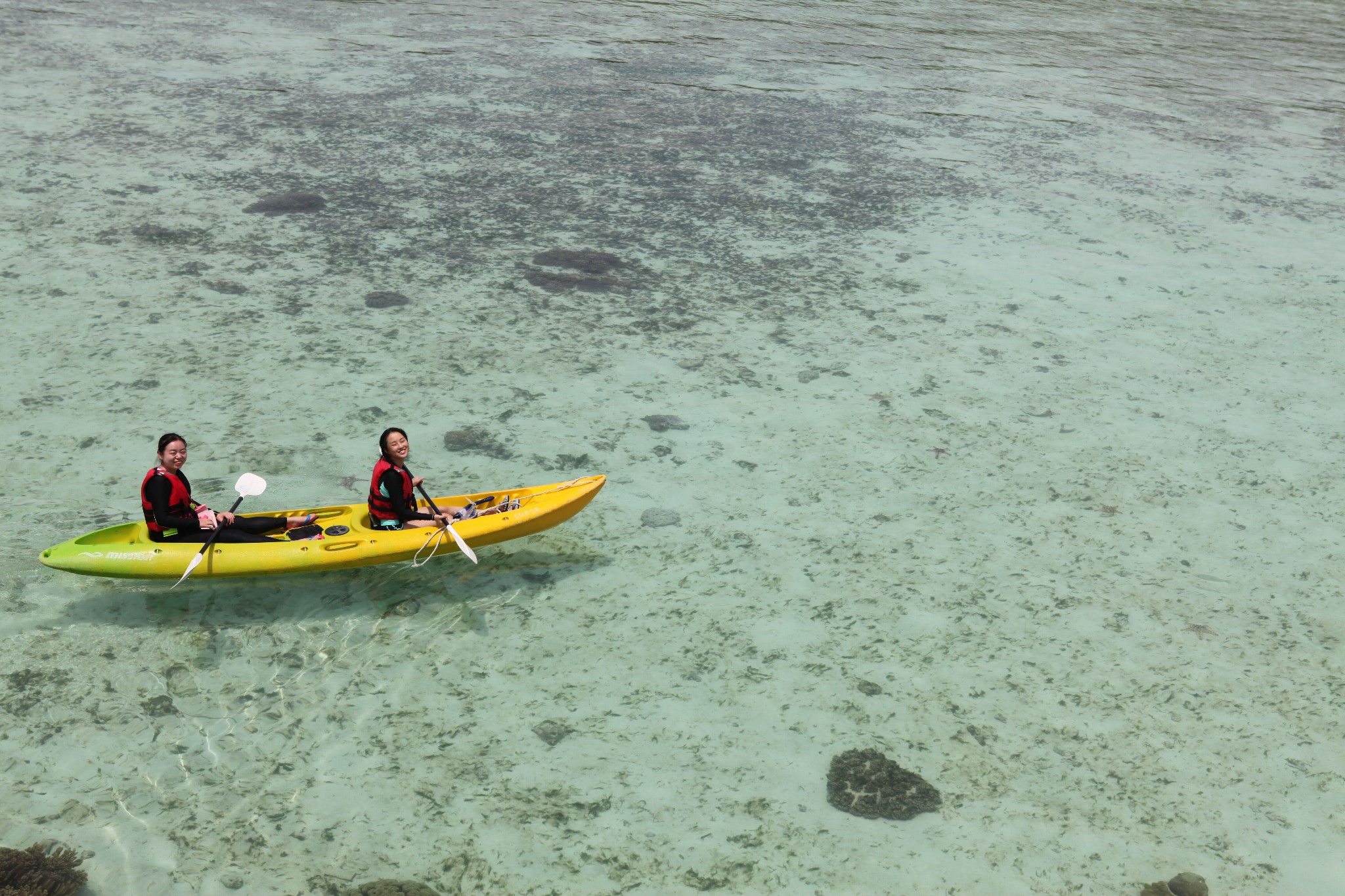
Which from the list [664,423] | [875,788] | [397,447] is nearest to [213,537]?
[397,447]

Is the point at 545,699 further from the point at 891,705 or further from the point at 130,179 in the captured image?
the point at 130,179

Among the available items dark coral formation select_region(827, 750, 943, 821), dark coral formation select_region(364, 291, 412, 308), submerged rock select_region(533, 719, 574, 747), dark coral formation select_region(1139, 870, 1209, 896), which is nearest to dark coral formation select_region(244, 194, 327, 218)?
dark coral formation select_region(364, 291, 412, 308)

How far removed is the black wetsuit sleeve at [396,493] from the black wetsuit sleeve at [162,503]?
68cm

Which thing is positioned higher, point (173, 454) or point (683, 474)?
point (173, 454)

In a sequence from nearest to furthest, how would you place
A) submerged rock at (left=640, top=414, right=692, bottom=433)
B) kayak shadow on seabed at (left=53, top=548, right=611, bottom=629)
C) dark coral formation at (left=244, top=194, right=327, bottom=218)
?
1. kayak shadow on seabed at (left=53, top=548, right=611, bottom=629)
2. submerged rock at (left=640, top=414, right=692, bottom=433)
3. dark coral formation at (left=244, top=194, right=327, bottom=218)

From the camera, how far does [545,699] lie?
380cm

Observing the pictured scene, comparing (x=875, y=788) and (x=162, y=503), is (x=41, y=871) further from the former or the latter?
(x=875, y=788)

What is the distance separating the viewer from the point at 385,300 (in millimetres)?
6281

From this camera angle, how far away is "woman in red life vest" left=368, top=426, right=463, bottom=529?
4203 millimetres

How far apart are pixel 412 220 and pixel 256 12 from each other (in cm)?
564

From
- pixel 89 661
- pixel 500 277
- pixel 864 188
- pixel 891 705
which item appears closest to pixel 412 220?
pixel 500 277

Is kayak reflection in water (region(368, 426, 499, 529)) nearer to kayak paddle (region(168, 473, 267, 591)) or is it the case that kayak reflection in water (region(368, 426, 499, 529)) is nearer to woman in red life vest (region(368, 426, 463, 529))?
woman in red life vest (region(368, 426, 463, 529))

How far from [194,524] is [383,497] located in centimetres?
65

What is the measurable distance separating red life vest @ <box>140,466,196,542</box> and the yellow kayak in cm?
4
